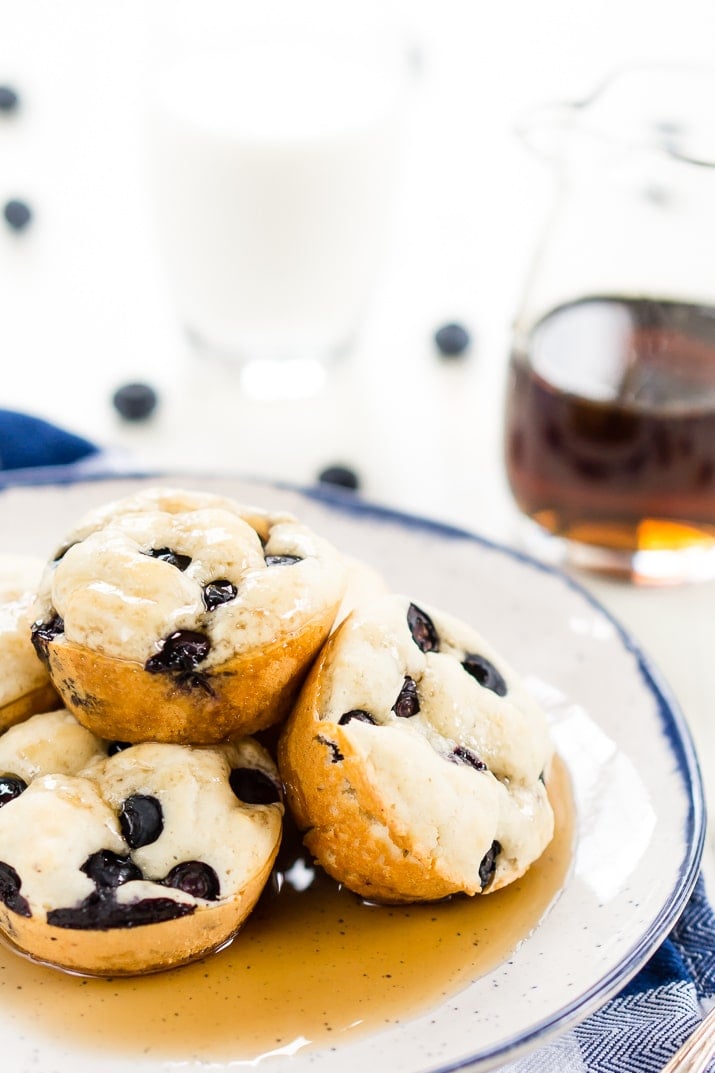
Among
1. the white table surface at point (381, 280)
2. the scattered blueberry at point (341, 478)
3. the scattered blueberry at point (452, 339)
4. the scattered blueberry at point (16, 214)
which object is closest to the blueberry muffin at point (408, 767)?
the white table surface at point (381, 280)

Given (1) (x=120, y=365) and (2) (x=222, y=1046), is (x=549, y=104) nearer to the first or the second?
(1) (x=120, y=365)

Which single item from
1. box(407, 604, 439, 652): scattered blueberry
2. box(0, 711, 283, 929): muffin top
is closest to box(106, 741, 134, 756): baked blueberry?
box(0, 711, 283, 929): muffin top

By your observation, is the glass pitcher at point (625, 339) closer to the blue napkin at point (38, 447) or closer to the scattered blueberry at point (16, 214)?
the blue napkin at point (38, 447)

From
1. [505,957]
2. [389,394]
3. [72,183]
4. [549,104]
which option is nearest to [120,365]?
[389,394]

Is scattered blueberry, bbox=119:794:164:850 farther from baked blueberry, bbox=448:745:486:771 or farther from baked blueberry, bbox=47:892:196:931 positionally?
baked blueberry, bbox=448:745:486:771

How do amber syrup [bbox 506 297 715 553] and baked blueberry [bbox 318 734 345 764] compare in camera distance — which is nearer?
baked blueberry [bbox 318 734 345 764]

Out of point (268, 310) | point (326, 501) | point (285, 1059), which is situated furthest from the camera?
point (268, 310)

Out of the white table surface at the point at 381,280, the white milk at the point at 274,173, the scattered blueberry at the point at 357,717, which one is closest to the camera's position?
the scattered blueberry at the point at 357,717
